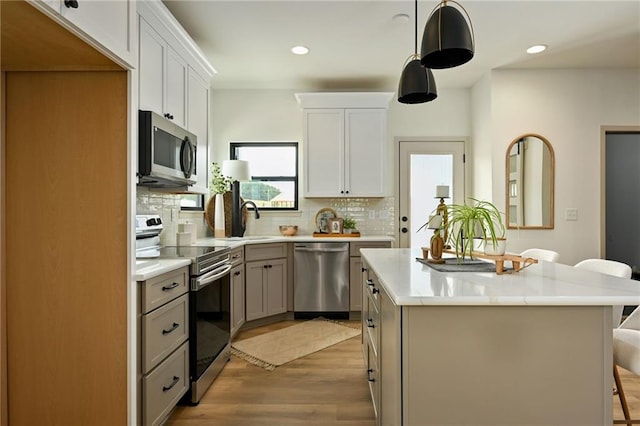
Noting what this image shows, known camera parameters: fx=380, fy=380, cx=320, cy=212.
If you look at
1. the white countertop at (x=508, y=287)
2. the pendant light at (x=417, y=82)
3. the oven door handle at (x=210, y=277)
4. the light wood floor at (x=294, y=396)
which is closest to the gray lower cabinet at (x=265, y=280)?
the light wood floor at (x=294, y=396)

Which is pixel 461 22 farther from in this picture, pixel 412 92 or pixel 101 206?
pixel 101 206

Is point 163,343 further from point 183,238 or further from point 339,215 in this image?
point 339,215

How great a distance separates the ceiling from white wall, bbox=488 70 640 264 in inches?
6.6

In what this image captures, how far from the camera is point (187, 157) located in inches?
108

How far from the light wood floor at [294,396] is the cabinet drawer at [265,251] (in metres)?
1.04

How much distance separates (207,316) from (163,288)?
1.94 ft

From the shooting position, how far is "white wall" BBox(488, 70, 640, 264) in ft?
13.7

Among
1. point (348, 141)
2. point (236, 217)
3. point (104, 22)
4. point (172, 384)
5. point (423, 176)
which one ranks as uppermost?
point (348, 141)

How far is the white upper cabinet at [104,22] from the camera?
120cm

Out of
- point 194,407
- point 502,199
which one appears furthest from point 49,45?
point 502,199

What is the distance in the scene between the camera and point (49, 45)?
1.41 meters

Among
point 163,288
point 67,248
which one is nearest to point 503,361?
point 163,288

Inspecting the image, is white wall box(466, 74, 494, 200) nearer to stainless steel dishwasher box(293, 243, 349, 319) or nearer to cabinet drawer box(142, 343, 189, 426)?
stainless steel dishwasher box(293, 243, 349, 319)

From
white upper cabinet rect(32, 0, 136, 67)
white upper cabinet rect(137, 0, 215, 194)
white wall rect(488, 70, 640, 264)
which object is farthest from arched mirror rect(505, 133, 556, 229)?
white upper cabinet rect(32, 0, 136, 67)
